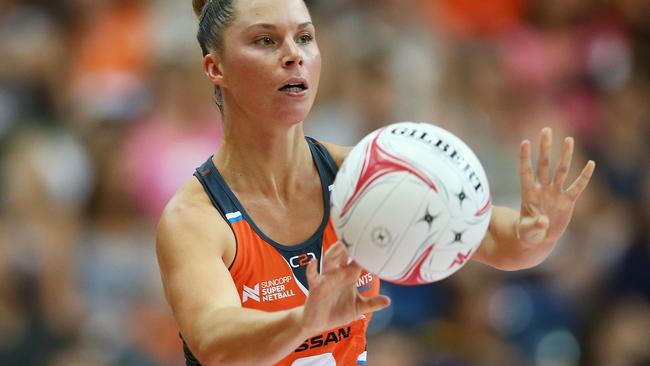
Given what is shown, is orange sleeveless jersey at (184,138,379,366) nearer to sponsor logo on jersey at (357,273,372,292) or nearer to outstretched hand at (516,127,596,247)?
sponsor logo on jersey at (357,273,372,292)

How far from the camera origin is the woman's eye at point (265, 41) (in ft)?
15.3

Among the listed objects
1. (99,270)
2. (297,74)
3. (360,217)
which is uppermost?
(297,74)

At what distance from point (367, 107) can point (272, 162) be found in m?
→ 4.70

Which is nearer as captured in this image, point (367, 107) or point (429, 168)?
point (429, 168)

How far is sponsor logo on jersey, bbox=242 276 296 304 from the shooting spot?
459 cm

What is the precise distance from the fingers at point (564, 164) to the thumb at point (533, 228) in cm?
16

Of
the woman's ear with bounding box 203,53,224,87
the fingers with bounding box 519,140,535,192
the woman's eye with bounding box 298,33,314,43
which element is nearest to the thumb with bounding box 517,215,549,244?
the fingers with bounding box 519,140,535,192

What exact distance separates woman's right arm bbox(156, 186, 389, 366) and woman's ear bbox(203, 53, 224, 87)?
0.67m

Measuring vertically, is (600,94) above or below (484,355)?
above

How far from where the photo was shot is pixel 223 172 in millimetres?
4867

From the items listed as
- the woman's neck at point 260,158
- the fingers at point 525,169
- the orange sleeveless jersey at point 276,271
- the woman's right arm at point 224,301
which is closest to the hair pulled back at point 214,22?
the woman's neck at point 260,158

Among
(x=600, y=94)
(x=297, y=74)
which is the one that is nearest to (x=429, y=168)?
(x=297, y=74)

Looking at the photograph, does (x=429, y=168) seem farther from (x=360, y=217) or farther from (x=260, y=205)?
(x=260, y=205)

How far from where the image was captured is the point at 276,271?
4.61m
